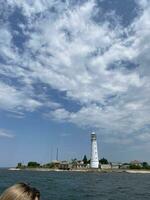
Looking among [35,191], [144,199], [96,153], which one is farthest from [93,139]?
[35,191]

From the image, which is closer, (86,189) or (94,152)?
(86,189)

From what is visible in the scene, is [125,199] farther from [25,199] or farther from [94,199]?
[25,199]

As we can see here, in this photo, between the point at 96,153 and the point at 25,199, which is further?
the point at 96,153

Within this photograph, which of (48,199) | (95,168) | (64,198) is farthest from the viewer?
(95,168)

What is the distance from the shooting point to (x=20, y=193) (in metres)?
→ 3.58

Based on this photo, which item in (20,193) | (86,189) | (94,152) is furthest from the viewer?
(94,152)

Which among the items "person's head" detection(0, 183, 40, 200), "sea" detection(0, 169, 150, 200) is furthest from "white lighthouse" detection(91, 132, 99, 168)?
"person's head" detection(0, 183, 40, 200)

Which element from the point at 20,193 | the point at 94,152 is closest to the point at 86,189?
the point at 20,193

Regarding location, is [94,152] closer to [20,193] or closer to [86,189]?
[86,189]

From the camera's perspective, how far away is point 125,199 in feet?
179

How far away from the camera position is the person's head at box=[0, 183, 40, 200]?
11.6ft

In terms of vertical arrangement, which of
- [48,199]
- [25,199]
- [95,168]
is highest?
[95,168]

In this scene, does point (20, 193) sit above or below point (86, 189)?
below

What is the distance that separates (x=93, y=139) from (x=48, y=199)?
129 meters
